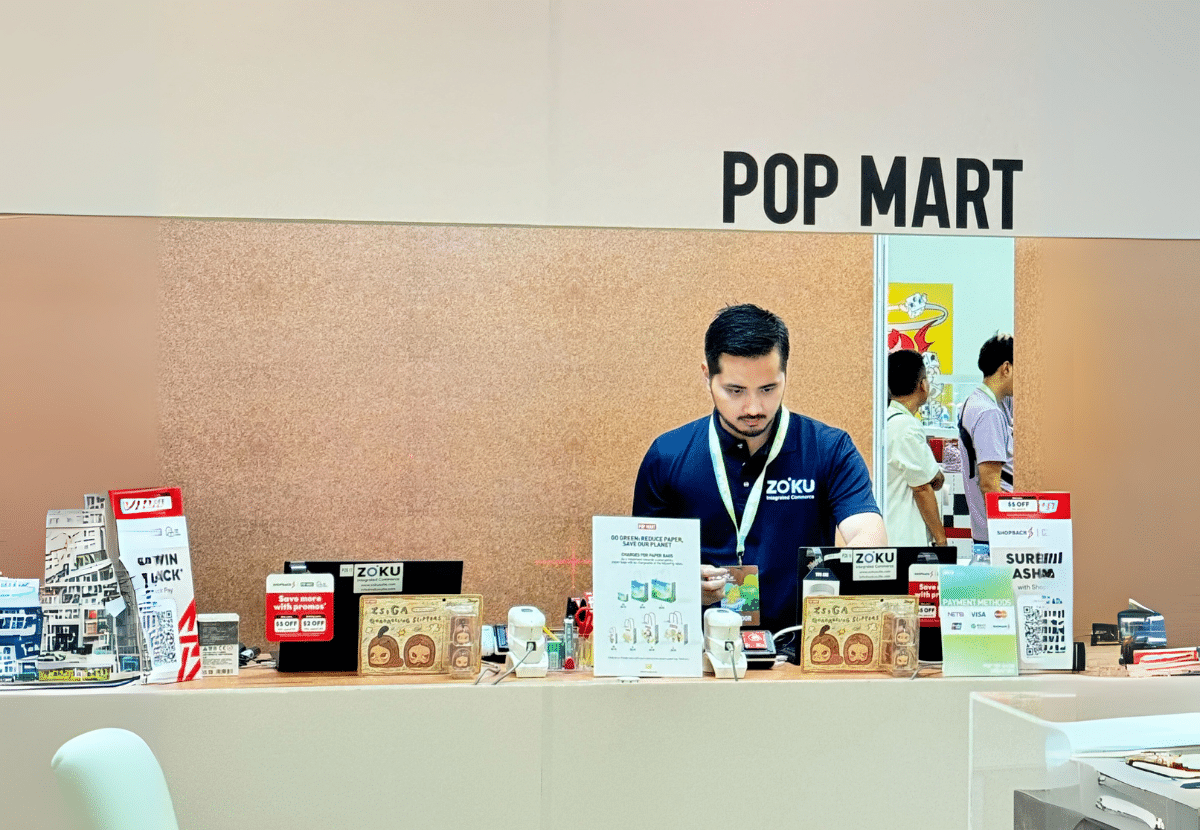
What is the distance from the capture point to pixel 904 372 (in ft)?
13.6

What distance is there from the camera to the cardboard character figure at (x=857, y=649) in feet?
10.6

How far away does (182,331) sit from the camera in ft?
12.6

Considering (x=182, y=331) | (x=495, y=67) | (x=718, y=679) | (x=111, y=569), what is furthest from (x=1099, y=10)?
(x=111, y=569)

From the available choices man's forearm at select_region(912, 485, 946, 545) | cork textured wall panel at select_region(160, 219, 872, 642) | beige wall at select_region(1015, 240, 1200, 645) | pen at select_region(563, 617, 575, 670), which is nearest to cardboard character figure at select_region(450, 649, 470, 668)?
pen at select_region(563, 617, 575, 670)

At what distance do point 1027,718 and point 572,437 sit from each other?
8.18ft

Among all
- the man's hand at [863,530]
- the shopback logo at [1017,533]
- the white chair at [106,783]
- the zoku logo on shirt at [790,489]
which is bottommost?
the white chair at [106,783]

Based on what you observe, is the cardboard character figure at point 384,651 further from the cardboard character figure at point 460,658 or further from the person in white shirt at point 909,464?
the person in white shirt at point 909,464

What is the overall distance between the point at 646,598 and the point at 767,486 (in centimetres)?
111

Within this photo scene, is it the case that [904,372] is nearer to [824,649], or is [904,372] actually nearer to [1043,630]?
[1043,630]

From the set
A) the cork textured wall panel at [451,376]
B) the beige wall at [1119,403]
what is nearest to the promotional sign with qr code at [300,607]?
the cork textured wall panel at [451,376]

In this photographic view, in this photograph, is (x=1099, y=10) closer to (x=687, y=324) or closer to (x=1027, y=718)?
(x=687, y=324)

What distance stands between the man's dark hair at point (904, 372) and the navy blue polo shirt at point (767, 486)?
0.81 feet

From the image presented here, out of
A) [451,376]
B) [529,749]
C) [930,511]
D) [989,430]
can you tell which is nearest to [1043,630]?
[930,511]

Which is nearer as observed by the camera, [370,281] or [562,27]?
[562,27]
